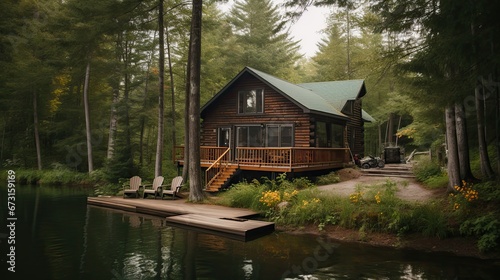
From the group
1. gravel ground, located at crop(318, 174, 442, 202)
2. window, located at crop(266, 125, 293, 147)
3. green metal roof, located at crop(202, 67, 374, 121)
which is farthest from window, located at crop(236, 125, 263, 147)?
gravel ground, located at crop(318, 174, 442, 202)

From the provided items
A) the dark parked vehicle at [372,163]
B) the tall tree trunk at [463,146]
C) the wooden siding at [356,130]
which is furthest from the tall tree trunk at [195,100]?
the wooden siding at [356,130]

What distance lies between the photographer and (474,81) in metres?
6.62

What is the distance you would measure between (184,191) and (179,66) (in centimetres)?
1497

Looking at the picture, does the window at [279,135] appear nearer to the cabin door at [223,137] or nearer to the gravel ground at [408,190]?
the cabin door at [223,137]

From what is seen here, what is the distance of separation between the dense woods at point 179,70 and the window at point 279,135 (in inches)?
198

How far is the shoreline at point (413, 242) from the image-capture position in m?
7.76

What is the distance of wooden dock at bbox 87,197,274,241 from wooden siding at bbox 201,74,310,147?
22.2 ft

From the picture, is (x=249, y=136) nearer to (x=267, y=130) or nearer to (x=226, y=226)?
(x=267, y=130)

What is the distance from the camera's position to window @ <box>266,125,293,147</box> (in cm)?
1795

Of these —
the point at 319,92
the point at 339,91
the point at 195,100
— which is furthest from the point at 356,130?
the point at 195,100

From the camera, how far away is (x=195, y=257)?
24.4ft

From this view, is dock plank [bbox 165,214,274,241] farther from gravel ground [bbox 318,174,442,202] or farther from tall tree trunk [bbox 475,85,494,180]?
tall tree trunk [bbox 475,85,494,180]

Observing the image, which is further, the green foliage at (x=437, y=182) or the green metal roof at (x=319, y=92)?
the green metal roof at (x=319, y=92)

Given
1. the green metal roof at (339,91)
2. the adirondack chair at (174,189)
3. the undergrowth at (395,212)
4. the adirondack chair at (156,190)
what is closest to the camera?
the undergrowth at (395,212)
